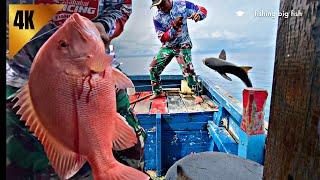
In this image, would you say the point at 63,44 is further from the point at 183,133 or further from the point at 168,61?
the point at 183,133

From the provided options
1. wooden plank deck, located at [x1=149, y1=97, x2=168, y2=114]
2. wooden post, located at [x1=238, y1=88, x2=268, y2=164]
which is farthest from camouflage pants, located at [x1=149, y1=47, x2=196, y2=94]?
wooden post, located at [x1=238, y1=88, x2=268, y2=164]

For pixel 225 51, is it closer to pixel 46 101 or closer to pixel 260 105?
pixel 260 105

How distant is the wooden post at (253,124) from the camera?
1.47 meters

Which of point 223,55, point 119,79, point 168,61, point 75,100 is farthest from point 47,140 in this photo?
point 223,55

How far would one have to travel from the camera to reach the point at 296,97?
2.04 ft

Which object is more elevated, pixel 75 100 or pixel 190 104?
pixel 75 100

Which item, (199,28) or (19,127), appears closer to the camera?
(19,127)

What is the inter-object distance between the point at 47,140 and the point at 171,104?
127 centimetres

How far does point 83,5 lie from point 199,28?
0.67m

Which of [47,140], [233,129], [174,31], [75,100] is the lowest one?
[233,129]

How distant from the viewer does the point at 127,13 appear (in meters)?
1.00

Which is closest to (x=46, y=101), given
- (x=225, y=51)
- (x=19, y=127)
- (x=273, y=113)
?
(x=19, y=127)

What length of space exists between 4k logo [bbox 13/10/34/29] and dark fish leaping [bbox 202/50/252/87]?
102 cm

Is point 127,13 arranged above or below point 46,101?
Answer: above
